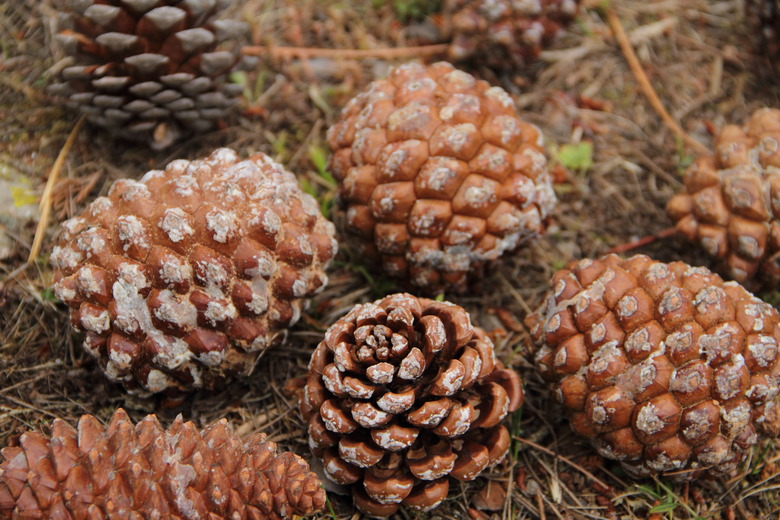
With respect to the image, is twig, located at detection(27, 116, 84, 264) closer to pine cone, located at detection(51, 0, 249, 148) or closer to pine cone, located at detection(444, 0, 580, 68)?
pine cone, located at detection(51, 0, 249, 148)

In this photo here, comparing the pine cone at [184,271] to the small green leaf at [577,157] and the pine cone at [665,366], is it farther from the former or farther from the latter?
the small green leaf at [577,157]

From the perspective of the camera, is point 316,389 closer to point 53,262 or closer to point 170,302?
point 170,302

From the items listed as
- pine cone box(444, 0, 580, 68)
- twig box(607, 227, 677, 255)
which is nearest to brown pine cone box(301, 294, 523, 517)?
twig box(607, 227, 677, 255)

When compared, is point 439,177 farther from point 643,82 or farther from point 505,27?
point 643,82

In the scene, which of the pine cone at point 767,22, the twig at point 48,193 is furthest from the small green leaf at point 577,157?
the twig at point 48,193

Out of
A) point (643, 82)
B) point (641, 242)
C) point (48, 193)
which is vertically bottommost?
point (641, 242)

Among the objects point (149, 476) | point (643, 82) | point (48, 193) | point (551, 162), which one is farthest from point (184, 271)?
point (643, 82)

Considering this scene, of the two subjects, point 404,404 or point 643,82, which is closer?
point 404,404
